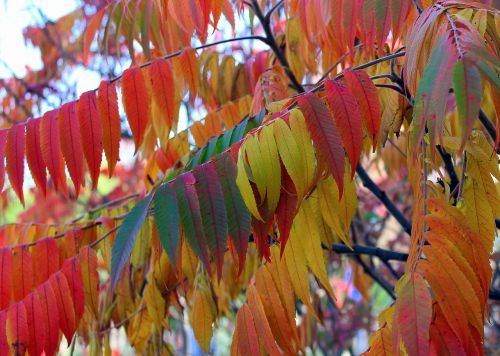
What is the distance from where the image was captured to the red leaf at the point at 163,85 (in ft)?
5.34

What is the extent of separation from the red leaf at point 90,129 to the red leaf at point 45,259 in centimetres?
42

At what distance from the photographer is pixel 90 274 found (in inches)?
64.1

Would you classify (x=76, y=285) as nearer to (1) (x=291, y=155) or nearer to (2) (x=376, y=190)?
(1) (x=291, y=155)

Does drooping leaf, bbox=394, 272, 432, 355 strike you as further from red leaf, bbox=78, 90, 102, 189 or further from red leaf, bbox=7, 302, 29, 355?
red leaf, bbox=7, 302, 29, 355

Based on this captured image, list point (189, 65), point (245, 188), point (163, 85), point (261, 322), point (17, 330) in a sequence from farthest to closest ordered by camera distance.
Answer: point (189, 65)
point (163, 85)
point (17, 330)
point (261, 322)
point (245, 188)

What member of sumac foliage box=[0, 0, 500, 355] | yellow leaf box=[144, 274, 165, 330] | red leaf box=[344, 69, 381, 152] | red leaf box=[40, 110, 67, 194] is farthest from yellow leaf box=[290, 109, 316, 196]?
yellow leaf box=[144, 274, 165, 330]

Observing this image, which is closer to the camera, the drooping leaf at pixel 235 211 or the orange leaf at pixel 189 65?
the drooping leaf at pixel 235 211


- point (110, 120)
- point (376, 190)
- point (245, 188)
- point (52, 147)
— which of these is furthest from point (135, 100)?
point (376, 190)

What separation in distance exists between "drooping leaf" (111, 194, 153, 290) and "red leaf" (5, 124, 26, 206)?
474 mm

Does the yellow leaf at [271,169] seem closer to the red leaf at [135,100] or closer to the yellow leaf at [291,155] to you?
the yellow leaf at [291,155]

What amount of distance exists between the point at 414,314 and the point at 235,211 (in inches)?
14.5

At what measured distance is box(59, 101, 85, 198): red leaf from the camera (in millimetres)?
1464

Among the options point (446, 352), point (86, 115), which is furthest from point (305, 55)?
point (446, 352)

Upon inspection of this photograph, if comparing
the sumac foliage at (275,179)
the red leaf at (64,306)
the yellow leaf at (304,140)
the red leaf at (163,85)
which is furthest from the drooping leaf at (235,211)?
the red leaf at (64,306)
